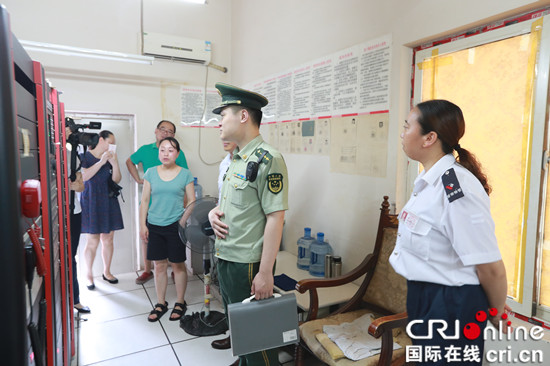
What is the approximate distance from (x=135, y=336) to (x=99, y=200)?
60.6 inches

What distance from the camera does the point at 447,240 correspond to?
3.85 feet

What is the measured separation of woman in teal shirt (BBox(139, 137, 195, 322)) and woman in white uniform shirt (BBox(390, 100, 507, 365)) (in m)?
2.05

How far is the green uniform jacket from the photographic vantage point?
5.39 feet

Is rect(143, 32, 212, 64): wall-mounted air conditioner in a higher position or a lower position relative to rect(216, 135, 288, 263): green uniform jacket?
higher

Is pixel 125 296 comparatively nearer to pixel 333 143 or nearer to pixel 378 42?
pixel 333 143

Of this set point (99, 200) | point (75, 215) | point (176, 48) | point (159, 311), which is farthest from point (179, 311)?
point (176, 48)

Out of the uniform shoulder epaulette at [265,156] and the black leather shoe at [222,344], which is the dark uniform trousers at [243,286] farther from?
the black leather shoe at [222,344]

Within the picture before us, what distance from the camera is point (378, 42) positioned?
2297 mm

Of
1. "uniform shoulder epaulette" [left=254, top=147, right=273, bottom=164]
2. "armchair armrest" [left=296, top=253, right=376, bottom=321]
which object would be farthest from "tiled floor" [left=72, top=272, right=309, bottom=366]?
"uniform shoulder epaulette" [left=254, top=147, right=273, bottom=164]

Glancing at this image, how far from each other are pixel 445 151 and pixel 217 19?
3.85m

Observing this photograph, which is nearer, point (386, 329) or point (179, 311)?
point (386, 329)

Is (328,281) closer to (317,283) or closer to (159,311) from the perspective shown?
(317,283)

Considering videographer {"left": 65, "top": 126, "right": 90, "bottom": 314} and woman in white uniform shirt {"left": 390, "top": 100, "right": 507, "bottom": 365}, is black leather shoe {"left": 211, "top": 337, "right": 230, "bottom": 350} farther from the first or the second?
woman in white uniform shirt {"left": 390, "top": 100, "right": 507, "bottom": 365}

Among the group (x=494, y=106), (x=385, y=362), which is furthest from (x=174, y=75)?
(x=385, y=362)
